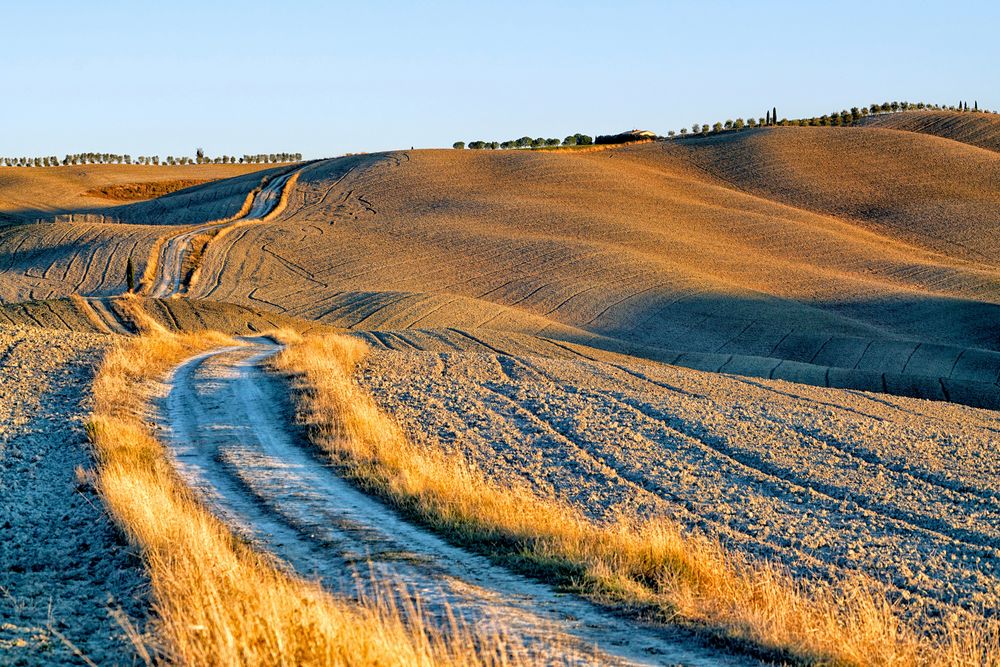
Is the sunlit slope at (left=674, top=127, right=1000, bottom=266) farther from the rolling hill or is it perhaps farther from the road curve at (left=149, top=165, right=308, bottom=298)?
the road curve at (left=149, top=165, right=308, bottom=298)

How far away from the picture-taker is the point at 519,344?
42.2m

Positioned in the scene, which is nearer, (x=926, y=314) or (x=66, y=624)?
(x=66, y=624)

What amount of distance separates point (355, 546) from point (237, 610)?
4252mm

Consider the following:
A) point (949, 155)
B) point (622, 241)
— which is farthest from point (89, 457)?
point (949, 155)

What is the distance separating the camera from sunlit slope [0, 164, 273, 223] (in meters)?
113

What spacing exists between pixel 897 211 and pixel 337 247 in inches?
1940

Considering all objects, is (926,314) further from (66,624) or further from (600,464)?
(66,624)

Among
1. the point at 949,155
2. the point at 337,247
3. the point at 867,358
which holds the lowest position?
the point at 867,358

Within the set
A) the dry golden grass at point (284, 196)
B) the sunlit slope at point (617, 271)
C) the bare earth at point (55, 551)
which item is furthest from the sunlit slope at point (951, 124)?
the bare earth at point (55, 551)

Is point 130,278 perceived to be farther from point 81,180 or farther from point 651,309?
point 81,180

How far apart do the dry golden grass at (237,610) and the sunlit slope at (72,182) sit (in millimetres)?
98171

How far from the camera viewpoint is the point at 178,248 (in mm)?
67875

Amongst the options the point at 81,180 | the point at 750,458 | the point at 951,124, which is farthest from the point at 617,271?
the point at 81,180

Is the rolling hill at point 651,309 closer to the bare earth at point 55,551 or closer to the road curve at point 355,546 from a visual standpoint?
the road curve at point 355,546
